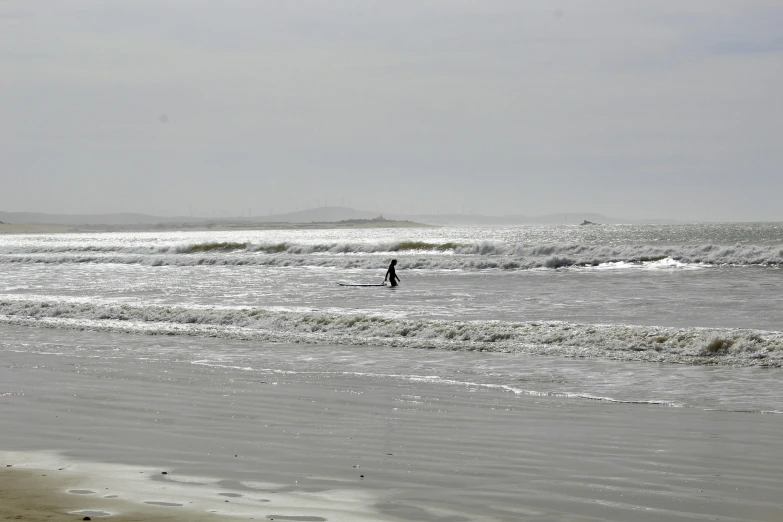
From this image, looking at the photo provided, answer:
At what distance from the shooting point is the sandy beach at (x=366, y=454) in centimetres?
594

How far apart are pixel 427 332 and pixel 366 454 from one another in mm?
10391

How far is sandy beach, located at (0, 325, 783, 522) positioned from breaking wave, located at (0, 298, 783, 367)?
181 inches

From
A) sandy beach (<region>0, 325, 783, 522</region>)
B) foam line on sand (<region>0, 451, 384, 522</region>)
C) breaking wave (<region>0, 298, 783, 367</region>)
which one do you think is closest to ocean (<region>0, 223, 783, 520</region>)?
breaking wave (<region>0, 298, 783, 367</region>)

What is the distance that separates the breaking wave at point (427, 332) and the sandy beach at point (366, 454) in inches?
181

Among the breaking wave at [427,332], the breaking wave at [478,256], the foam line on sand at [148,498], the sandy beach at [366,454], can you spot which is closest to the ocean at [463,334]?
the breaking wave at [427,332]

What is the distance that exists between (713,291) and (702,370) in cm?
1553

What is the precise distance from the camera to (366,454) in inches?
300

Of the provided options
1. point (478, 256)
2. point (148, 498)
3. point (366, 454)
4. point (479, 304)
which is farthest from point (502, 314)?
point (478, 256)

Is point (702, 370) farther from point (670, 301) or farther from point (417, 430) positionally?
point (670, 301)

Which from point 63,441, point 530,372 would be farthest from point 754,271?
point 63,441

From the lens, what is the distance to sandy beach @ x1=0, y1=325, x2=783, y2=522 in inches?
234

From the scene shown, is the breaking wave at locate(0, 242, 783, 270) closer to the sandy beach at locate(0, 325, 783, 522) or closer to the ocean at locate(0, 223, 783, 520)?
the ocean at locate(0, 223, 783, 520)

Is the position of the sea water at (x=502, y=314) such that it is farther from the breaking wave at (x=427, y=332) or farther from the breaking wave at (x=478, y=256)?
the breaking wave at (x=478, y=256)

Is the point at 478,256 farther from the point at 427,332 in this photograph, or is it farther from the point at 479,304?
the point at 427,332
